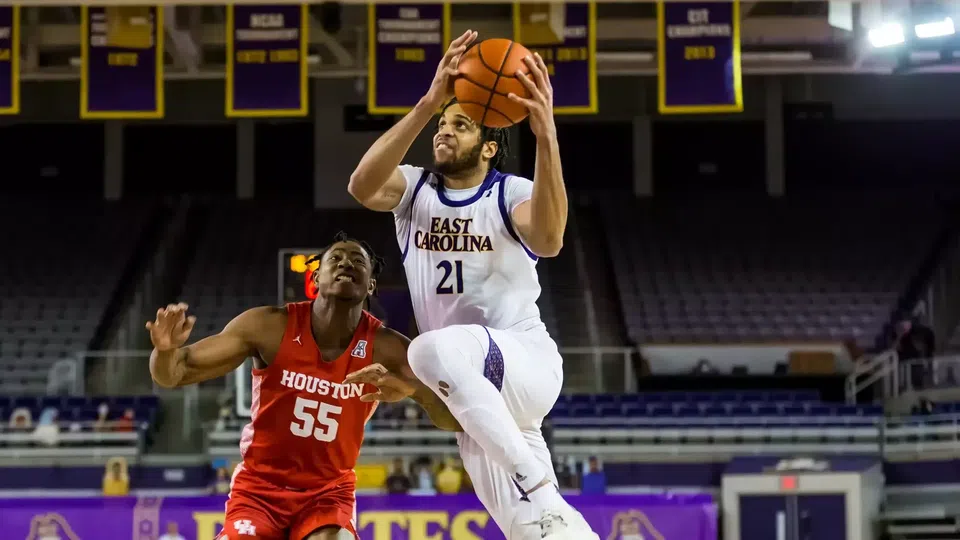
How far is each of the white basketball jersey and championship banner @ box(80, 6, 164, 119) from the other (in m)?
9.27

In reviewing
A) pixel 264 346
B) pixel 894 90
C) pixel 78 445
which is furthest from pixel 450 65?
pixel 894 90

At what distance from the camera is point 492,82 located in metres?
4.51

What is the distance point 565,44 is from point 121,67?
475cm

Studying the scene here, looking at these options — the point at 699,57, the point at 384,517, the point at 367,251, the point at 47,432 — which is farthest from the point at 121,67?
the point at 367,251

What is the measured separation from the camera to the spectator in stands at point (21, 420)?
15.3 meters

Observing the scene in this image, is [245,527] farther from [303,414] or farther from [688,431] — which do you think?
[688,431]

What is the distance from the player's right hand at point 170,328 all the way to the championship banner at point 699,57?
29.5ft

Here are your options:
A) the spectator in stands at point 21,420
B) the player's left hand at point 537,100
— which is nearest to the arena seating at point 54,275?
the spectator in stands at point 21,420

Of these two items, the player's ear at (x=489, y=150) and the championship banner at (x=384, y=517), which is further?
the championship banner at (x=384, y=517)

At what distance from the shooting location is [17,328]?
19359 mm

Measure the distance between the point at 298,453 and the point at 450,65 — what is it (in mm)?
1799

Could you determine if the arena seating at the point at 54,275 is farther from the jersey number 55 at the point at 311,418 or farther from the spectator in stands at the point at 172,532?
the jersey number 55 at the point at 311,418

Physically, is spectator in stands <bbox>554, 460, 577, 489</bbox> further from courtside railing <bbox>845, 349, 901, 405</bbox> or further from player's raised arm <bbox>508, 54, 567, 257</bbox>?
Answer: player's raised arm <bbox>508, 54, 567, 257</bbox>

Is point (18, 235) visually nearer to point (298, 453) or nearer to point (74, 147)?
point (74, 147)
